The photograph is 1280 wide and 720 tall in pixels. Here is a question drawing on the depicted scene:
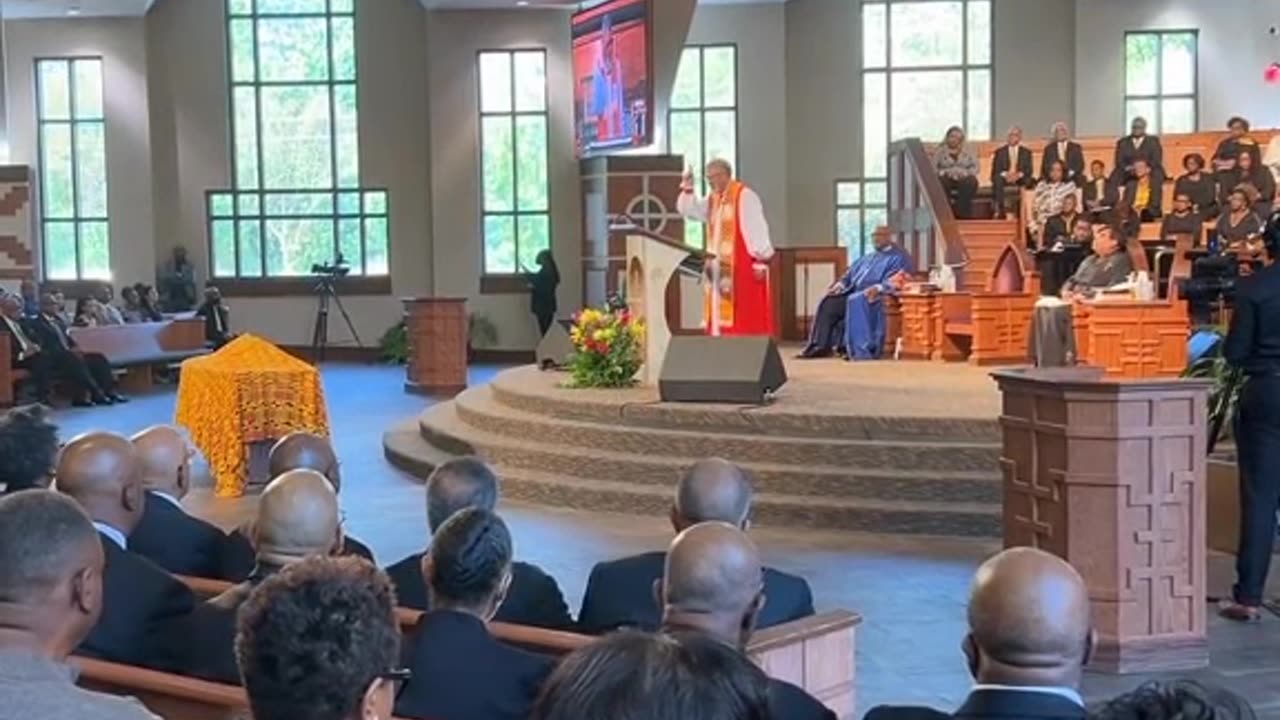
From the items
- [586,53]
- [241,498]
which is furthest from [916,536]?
[586,53]

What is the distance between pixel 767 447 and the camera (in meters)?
8.20

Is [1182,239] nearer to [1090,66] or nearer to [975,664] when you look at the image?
[1090,66]

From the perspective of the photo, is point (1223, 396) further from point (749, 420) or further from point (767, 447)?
point (749, 420)

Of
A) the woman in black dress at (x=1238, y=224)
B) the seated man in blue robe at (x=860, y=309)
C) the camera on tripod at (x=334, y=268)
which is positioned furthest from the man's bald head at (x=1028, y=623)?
the camera on tripod at (x=334, y=268)

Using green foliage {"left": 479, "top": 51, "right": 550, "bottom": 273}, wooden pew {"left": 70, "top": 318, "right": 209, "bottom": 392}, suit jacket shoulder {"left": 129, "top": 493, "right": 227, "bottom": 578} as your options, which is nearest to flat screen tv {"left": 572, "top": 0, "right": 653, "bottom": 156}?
green foliage {"left": 479, "top": 51, "right": 550, "bottom": 273}

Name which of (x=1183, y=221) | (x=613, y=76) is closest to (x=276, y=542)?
(x=1183, y=221)

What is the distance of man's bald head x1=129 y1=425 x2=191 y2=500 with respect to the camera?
4199 millimetres

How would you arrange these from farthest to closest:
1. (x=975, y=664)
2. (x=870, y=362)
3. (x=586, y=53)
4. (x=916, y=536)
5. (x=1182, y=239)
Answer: (x=586, y=53) → (x=1182, y=239) → (x=870, y=362) → (x=916, y=536) → (x=975, y=664)

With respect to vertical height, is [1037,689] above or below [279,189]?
below

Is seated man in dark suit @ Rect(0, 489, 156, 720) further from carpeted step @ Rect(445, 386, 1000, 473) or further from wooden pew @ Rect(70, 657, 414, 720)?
carpeted step @ Rect(445, 386, 1000, 473)

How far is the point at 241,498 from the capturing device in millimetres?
8820

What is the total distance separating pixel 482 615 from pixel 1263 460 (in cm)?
348

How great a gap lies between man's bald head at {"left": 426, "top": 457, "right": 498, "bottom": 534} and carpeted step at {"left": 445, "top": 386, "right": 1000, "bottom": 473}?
4.50 metres

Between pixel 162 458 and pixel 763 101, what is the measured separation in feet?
52.1
